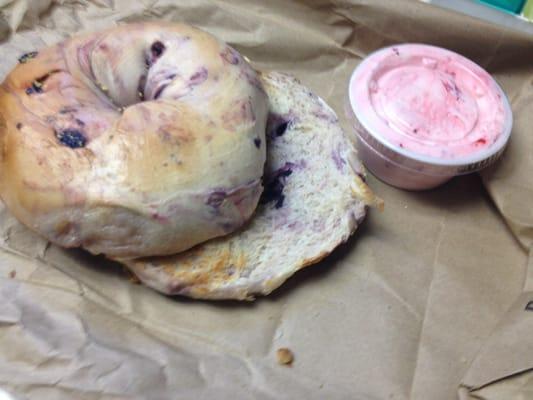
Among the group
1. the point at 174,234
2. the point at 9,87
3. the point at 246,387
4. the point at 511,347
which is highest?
the point at 9,87

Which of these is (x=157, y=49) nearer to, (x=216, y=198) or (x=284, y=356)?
(x=216, y=198)

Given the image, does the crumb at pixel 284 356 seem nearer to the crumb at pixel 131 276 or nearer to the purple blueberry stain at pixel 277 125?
the crumb at pixel 131 276

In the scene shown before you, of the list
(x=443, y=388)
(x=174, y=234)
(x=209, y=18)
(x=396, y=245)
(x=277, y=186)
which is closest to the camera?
(x=174, y=234)

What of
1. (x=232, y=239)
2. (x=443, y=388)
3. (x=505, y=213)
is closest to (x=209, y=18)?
(x=232, y=239)

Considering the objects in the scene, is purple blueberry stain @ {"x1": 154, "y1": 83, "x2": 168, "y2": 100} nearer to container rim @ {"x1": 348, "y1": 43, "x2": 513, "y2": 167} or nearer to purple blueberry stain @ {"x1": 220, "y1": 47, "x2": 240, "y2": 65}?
purple blueberry stain @ {"x1": 220, "y1": 47, "x2": 240, "y2": 65}

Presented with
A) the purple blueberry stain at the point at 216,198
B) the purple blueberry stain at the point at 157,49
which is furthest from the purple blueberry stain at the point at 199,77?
the purple blueberry stain at the point at 216,198

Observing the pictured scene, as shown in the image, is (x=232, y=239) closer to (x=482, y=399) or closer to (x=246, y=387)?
(x=246, y=387)

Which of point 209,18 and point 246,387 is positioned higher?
point 209,18
